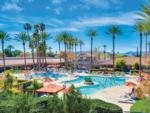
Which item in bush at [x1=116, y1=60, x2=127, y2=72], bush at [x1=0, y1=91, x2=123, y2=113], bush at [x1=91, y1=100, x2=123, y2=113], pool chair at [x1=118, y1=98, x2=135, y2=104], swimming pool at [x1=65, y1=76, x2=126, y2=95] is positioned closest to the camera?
bush at [x1=0, y1=91, x2=123, y2=113]

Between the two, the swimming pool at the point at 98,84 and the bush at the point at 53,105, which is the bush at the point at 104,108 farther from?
the swimming pool at the point at 98,84

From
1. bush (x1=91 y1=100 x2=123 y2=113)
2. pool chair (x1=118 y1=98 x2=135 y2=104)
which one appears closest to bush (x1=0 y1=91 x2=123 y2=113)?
bush (x1=91 y1=100 x2=123 y2=113)

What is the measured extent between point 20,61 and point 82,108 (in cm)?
7409

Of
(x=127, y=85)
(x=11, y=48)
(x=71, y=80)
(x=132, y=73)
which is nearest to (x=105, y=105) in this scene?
(x=127, y=85)

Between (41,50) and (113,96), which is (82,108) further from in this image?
(41,50)

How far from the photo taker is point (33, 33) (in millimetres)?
86000

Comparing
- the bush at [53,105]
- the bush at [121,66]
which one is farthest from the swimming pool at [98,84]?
the bush at [53,105]

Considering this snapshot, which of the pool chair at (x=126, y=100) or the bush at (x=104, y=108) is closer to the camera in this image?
the bush at (x=104, y=108)

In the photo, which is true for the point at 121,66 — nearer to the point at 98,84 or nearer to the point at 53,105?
the point at 98,84

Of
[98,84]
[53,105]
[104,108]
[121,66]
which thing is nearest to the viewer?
[53,105]

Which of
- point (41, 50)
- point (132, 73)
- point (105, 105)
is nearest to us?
point (105, 105)

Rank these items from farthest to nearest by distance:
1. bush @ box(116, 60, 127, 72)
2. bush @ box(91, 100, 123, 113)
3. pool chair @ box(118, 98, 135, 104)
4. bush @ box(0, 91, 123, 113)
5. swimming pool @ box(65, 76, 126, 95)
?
bush @ box(116, 60, 127, 72)
swimming pool @ box(65, 76, 126, 95)
pool chair @ box(118, 98, 135, 104)
bush @ box(91, 100, 123, 113)
bush @ box(0, 91, 123, 113)

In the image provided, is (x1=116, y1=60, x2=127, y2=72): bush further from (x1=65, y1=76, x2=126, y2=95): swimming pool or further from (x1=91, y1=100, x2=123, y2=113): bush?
(x1=91, y1=100, x2=123, y2=113): bush

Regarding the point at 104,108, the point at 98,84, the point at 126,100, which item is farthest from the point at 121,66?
the point at 104,108
